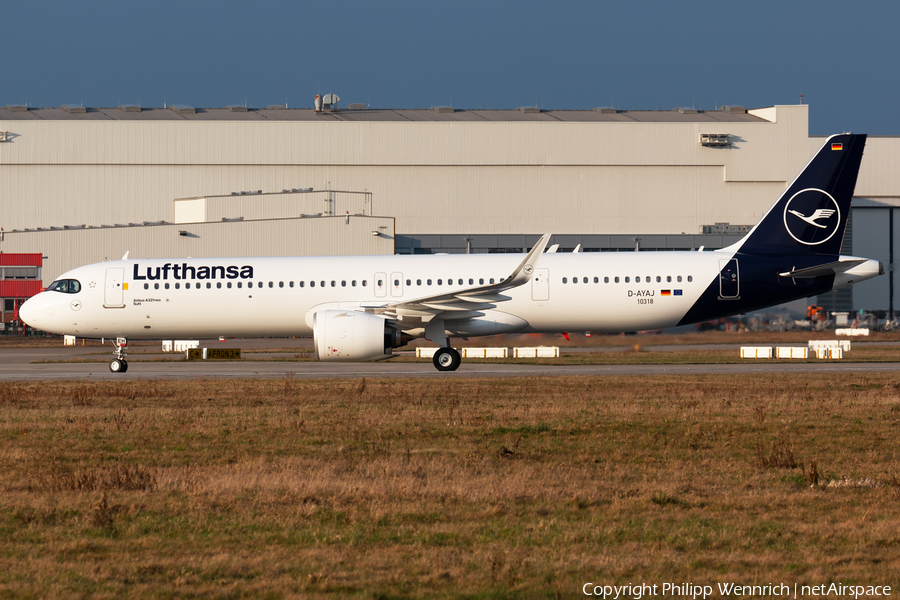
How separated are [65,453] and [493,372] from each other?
16.8 meters

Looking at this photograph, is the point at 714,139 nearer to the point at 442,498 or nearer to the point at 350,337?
the point at 350,337

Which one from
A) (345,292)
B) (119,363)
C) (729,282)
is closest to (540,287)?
(729,282)

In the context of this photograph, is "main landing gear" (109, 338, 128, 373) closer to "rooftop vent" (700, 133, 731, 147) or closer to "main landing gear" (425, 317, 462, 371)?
"main landing gear" (425, 317, 462, 371)

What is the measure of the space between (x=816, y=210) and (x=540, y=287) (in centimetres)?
907

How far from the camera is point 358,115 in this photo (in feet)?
238

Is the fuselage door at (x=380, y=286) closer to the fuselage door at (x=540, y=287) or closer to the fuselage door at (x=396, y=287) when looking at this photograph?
the fuselage door at (x=396, y=287)

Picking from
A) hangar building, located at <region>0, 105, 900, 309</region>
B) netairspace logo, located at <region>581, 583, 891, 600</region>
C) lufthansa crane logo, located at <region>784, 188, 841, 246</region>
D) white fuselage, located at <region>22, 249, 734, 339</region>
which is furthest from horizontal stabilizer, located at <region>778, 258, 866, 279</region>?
hangar building, located at <region>0, 105, 900, 309</region>

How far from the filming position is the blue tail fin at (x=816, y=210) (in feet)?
94.0

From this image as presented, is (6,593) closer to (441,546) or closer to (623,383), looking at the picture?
(441,546)

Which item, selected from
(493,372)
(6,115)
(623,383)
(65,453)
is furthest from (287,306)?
(6,115)

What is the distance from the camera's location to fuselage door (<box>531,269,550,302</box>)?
92.2 ft

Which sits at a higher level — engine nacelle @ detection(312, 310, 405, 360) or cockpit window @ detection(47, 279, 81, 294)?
cockpit window @ detection(47, 279, 81, 294)

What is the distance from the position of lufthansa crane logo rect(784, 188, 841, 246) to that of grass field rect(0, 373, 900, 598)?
12.0 metres

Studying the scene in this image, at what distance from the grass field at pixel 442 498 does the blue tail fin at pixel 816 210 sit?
11.8 meters
